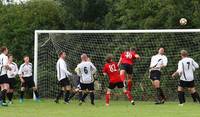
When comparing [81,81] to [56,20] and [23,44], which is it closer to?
[23,44]

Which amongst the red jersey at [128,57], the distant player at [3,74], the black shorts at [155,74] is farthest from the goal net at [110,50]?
the distant player at [3,74]

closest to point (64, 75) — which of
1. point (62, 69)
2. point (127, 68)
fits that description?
point (62, 69)

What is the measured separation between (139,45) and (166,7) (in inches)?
237

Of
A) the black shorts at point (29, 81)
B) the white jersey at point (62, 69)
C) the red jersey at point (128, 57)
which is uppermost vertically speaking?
the red jersey at point (128, 57)

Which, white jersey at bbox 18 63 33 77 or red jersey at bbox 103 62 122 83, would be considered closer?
red jersey at bbox 103 62 122 83

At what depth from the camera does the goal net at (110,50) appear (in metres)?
28.1

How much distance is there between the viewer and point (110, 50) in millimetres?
29531

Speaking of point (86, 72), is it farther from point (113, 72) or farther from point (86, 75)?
point (113, 72)

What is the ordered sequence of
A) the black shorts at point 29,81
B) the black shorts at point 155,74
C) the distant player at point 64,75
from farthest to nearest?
the black shorts at point 29,81, the distant player at point 64,75, the black shorts at point 155,74

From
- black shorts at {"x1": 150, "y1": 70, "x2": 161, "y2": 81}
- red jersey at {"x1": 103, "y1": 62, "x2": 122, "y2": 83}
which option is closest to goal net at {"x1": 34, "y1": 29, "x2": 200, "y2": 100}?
black shorts at {"x1": 150, "y1": 70, "x2": 161, "y2": 81}

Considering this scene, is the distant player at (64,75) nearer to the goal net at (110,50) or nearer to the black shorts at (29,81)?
the black shorts at (29,81)

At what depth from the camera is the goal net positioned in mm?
28141

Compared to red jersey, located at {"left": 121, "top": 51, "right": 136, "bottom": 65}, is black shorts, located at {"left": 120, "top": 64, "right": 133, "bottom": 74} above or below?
below

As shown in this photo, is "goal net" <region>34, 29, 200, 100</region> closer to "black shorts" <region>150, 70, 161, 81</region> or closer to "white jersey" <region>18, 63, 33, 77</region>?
"white jersey" <region>18, 63, 33, 77</region>
